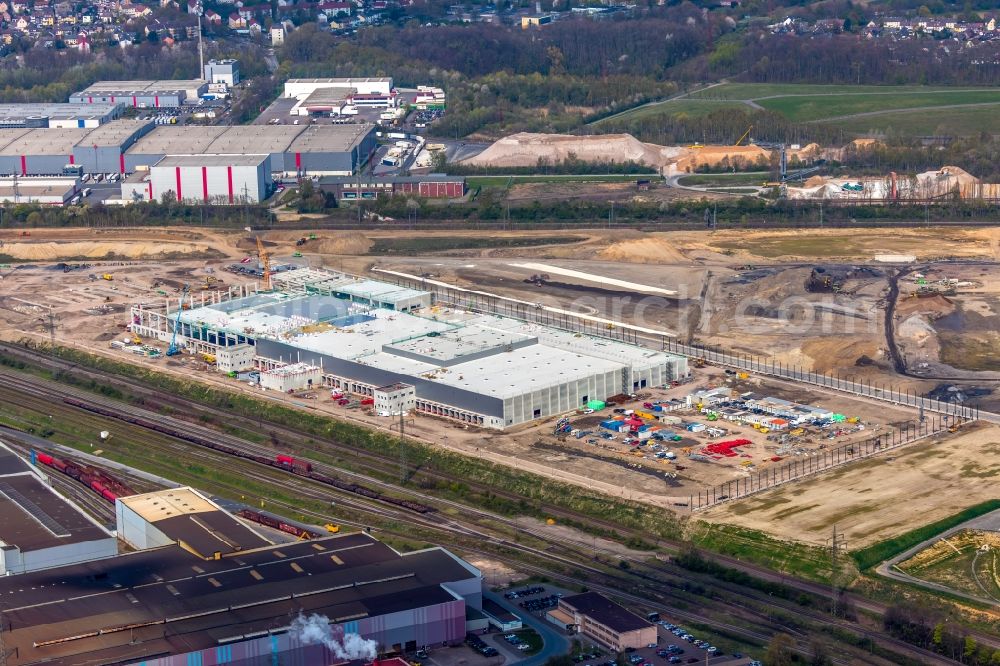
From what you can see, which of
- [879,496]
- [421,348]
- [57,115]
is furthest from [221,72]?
[879,496]

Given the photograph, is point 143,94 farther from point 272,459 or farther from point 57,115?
point 272,459

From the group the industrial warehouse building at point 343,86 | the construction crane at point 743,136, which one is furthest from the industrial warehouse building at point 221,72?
the construction crane at point 743,136

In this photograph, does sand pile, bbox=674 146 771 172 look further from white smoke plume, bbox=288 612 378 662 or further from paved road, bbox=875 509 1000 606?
white smoke plume, bbox=288 612 378 662

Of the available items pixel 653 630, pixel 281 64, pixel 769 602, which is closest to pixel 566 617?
pixel 653 630

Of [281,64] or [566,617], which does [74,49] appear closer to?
[281,64]

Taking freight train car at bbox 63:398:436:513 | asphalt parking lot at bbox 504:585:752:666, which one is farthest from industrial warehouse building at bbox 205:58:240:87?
asphalt parking lot at bbox 504:585:752:666

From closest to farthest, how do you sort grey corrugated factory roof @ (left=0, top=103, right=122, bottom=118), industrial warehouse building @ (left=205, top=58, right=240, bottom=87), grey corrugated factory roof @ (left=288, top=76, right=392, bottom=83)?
grey corrugated factory roof @ (left=0, top=103, right=122, bottom=118), grey corrugated factory roof @ (left=288, top=76, right=392, bottom=83), industrial warehouse building @ (left=205, top=58, right=240, bottom=87)
